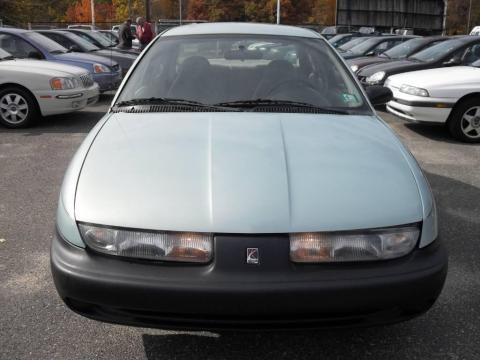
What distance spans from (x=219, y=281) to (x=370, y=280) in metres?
0.60

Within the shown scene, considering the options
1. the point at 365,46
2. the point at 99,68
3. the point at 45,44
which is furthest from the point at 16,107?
the point at 365,46

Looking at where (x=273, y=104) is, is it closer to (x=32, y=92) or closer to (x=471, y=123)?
(x=471, y=123)

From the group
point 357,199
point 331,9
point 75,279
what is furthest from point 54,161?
point 331,9

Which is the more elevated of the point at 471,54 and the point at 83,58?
the point at 471,54

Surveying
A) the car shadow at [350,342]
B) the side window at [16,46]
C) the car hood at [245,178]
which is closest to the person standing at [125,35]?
the side window at [16,46]

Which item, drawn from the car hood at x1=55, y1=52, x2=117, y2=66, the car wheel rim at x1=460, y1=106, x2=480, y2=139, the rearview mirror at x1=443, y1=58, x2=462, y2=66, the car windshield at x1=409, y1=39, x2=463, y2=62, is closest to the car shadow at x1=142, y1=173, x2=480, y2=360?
the car wheel rim at x1=460, y1=106, x2=480, y2=139

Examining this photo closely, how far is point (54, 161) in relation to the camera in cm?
611

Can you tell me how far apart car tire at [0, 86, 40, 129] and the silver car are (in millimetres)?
5838

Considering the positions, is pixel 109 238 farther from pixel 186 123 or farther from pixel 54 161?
pixel 54 161

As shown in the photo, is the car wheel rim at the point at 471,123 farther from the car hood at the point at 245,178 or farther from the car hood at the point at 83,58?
the car hood at the point at 83,58

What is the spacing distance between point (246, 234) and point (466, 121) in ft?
20.2

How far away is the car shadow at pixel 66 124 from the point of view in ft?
25.7

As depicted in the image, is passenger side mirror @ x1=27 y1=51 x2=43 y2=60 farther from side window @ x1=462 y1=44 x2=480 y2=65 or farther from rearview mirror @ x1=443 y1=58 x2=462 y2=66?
side window @ x1=462 y1=44 x2=480 y2=65

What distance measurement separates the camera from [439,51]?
9516mm
